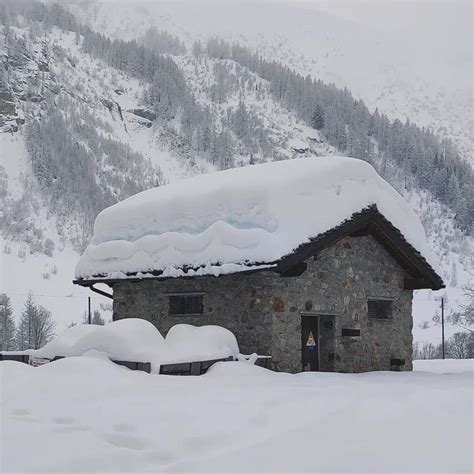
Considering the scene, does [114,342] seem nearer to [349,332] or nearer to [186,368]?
[186,368]

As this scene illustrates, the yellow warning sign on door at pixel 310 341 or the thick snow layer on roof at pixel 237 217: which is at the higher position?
the thick snow layer on roof at pixel 237 217

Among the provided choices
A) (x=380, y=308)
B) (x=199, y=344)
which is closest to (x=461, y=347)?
(x=380, y=308)

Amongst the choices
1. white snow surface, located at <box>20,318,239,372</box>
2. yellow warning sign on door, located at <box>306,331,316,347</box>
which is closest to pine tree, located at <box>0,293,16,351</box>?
yellow warning sign on door, located at <box>306,331,316,347</box>

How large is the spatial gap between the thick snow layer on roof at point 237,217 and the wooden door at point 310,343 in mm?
2205

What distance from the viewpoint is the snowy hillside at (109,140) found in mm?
56656

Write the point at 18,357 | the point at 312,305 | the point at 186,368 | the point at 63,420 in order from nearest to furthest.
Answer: the point at 63,420
the point at 186,368
the point at 18,357
the point at 312,305

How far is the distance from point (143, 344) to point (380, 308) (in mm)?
6177

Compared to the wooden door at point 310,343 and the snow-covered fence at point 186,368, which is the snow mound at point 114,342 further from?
the wooden door at point 310,343

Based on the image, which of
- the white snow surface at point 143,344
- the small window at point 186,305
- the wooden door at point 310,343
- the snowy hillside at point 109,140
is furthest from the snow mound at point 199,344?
the snowy hillside at point 109,140

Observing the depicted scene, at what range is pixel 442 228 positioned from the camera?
80438 millimetres

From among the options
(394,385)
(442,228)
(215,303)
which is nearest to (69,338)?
(215,303)

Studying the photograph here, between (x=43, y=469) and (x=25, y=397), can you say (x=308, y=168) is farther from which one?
(x=43, y=469)

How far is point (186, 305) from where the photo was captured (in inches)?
531

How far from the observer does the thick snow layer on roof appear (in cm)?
1198
